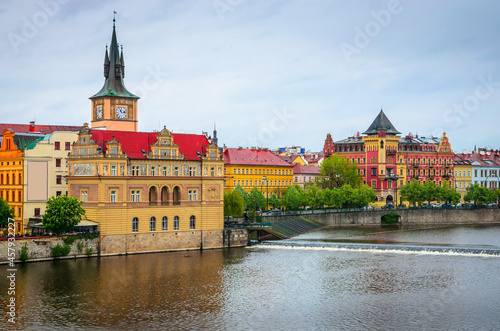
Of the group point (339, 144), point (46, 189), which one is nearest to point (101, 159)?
point (46, 189)

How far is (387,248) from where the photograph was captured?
83.0m

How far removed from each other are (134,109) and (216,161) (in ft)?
67.4

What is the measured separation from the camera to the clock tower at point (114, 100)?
3915 inches

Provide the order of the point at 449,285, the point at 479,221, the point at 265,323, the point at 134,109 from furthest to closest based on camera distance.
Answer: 1. the point at 479,221
2. the point at 134,109
3. the point at 449,285
4. the point at 265,323

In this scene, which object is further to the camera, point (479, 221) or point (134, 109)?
point (479, 221)

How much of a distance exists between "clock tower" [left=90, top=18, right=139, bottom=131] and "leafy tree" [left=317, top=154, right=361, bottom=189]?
60.5 metres

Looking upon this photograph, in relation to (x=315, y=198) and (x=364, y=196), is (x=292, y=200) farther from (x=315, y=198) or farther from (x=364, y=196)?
(x=364, y=196)

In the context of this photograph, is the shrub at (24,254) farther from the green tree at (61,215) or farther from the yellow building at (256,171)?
the yellow building at (256,171)

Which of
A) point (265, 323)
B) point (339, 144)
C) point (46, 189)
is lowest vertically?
point (265, 323)

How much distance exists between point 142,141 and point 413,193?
74.5m

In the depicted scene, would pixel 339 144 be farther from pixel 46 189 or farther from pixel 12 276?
pixel 12 276

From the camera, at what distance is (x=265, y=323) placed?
49.9 metres

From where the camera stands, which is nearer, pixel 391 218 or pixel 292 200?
pixel 292 200

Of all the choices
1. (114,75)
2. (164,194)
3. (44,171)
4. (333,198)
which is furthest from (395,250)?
(333,198)
